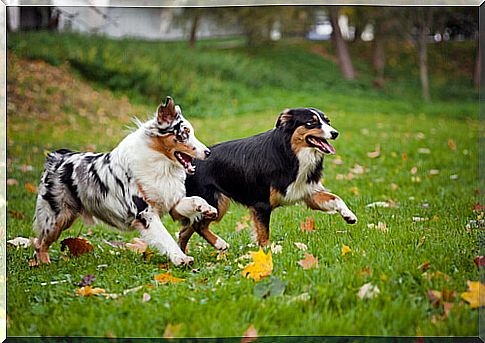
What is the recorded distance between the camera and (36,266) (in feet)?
12.5

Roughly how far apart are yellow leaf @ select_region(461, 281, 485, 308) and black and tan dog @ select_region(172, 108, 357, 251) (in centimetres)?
80

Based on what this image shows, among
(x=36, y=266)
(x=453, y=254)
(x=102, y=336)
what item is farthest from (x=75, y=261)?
(x=453, y=254)

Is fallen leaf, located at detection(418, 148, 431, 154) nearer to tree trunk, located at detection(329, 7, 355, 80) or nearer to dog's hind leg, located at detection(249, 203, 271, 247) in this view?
tree trunk, located at detection(329, 7, 355, 80)

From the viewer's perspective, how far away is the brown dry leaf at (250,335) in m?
2.94

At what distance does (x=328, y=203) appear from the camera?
375 centimetres

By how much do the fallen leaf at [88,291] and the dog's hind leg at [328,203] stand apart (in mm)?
1336

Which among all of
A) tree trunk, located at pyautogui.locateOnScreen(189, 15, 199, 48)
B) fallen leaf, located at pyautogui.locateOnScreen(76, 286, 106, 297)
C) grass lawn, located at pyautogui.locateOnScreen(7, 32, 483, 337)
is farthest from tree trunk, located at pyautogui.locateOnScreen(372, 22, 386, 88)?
fallen leaf, located at pyautogui.locateOnScreen(76, 286, 106, 297)

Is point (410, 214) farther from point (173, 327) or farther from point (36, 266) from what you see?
point (36, 266)

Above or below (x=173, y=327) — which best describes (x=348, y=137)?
above

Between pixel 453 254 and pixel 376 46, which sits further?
pixel 376 46

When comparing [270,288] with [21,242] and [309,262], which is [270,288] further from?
[21,242]

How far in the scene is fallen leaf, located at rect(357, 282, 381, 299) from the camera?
298 cm

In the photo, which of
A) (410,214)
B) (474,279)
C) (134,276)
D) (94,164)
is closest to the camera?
(474,279)

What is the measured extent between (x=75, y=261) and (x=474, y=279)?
2322 mm
